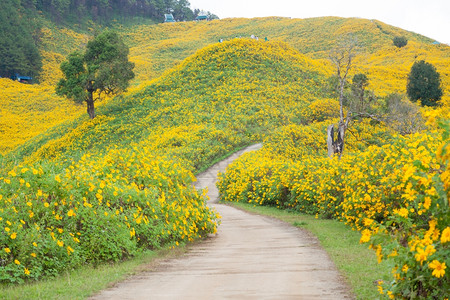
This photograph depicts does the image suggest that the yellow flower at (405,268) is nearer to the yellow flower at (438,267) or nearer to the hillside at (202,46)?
the yellow flower at (438,267)

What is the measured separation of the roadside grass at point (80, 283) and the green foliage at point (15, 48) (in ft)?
210

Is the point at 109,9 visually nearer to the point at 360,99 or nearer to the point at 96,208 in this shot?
the point at 360,99

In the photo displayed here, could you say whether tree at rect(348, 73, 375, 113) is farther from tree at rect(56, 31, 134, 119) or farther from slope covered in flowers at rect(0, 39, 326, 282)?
tree at rect(56, 31, 134, 119)

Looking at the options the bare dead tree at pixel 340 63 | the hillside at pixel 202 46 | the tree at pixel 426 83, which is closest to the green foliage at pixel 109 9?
the hillside at pixel 202 46

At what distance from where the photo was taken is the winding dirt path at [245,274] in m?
5.56

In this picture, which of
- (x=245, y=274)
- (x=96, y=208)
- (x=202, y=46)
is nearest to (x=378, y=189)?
(x=245, y=274)

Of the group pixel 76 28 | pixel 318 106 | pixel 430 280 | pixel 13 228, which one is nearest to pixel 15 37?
pixel 76 28

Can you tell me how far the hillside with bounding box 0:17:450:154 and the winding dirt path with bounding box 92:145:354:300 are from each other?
90.3ft

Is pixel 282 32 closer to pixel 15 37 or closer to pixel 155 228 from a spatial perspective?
pixel 15 37

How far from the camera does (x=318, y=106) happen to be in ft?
115

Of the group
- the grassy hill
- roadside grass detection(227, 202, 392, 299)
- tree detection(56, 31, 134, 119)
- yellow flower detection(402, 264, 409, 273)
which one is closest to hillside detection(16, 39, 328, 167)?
the grassy hill

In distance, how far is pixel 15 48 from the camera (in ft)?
212

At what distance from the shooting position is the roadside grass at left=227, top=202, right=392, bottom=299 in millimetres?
5758

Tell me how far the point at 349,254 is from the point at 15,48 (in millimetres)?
66694
